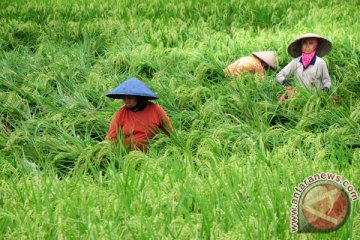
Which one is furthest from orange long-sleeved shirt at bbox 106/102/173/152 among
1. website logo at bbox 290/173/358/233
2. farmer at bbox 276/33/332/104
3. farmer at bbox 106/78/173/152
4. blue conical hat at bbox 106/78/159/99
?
website logo at bbox 290/173/358/233

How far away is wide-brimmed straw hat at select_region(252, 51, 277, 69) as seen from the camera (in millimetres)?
6691

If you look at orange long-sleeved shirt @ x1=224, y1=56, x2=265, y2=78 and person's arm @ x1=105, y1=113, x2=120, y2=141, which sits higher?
orange long-sleeved shirt @ x1=224, y1=56, x2=265, y2=78

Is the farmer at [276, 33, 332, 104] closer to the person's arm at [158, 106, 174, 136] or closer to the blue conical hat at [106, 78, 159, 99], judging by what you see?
the person's arm at [158, 106, 174, 136]

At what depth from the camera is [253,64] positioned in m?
6.66

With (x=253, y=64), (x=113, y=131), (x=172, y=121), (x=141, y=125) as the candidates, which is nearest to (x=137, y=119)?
(x=141, y=125)

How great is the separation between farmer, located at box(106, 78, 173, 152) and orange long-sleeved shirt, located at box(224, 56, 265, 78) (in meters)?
1.59

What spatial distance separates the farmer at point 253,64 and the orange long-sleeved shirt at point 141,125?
1591mm

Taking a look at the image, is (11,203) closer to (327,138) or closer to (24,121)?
(327,138)

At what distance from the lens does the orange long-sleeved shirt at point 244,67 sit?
655 centimetres

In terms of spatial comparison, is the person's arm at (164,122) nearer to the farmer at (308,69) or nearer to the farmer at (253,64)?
the farmer at (308,69)

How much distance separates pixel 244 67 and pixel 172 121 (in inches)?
51.4

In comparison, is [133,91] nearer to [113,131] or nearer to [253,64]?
[113,131]

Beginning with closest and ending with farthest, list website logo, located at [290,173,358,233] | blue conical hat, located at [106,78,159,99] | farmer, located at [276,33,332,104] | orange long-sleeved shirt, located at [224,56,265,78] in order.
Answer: website logo, located at [290,173,358,233] → blue conical hat, located at [106,78,159,99] → farmer, located at [276,33,332,104] → orange long-sleeved shirt, located at [224,56,265,78]

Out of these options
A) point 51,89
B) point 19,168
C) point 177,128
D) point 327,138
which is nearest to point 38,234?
point 19,168
